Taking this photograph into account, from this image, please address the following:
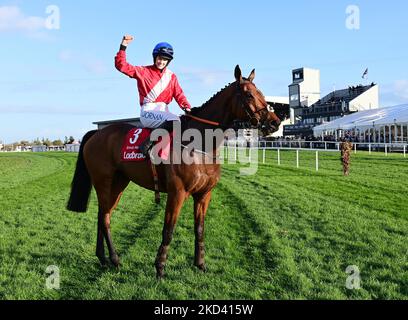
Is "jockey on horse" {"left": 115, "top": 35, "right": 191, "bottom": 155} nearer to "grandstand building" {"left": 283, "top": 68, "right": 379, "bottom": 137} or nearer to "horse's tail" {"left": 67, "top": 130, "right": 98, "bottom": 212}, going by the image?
"horse's tail" {"left": 67, "top": 130, "right": 98, "bottom": 212}

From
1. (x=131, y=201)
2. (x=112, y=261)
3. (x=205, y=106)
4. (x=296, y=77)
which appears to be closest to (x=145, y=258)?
(x=112, y=261)

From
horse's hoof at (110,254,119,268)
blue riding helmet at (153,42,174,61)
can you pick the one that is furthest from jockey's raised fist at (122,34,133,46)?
horse's hoof at (110,254,119,268)

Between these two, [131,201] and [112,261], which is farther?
[131,201]

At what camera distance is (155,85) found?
5133 millimetres

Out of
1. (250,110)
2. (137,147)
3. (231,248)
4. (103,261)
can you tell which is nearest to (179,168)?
(137,147)

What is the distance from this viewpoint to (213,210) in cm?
906

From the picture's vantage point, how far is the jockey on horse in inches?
195

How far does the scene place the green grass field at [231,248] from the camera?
4.36 metres

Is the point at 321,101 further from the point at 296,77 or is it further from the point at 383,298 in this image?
the point at 383,298

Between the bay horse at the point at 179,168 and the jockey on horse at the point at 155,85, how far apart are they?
26cm

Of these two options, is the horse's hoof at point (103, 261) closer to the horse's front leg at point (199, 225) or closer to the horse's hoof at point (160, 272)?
the horse's hoof at point (160, 272)

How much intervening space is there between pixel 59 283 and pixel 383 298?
348cm

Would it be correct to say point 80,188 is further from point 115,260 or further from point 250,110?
point 250,110

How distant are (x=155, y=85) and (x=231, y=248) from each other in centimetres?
261
